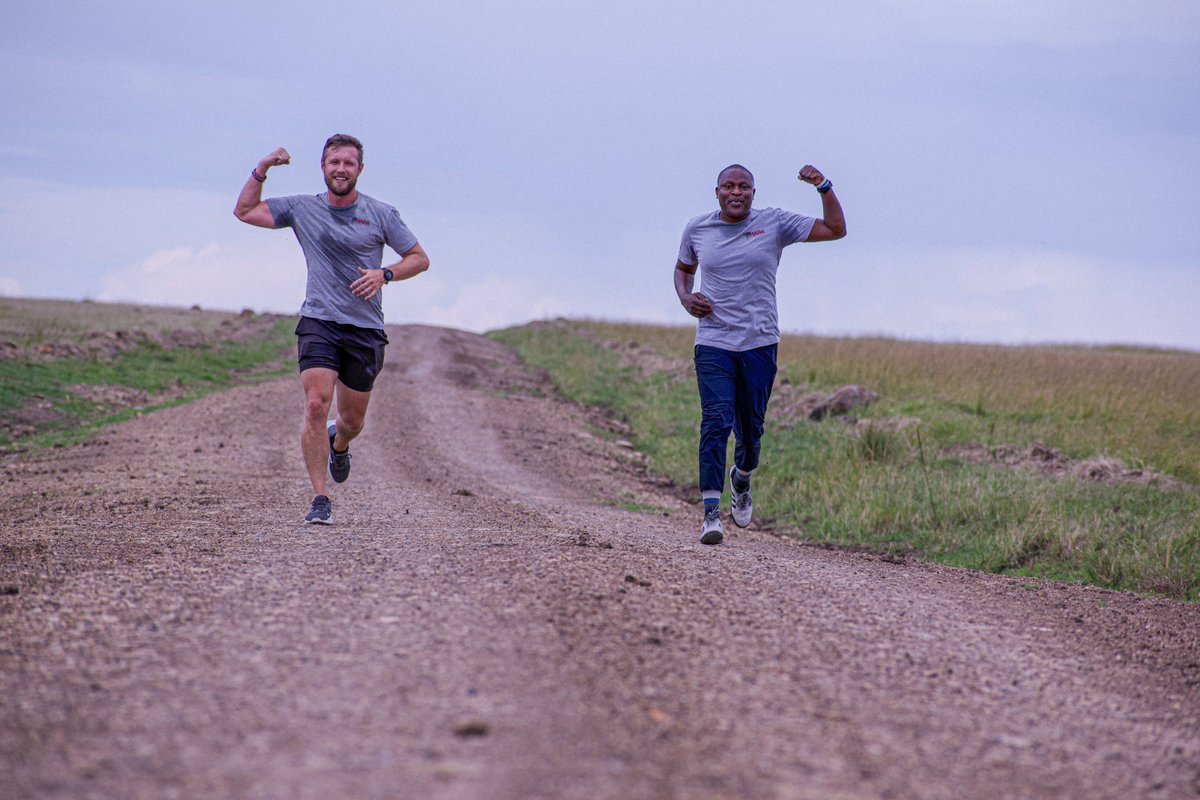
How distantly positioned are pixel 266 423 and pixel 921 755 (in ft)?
39.9

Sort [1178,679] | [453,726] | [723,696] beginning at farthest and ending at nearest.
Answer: [1178,679] < [723,696] < [453,726]

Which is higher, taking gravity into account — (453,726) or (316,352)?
(316,352)

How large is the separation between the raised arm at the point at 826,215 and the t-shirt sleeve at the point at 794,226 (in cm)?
3

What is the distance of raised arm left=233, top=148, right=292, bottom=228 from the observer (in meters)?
6.64

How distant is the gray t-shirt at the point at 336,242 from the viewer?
22.2ft

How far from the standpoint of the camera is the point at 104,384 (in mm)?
17641

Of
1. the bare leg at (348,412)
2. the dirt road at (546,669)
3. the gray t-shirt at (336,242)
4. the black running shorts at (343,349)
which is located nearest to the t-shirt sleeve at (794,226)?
the dirt road at (546,669)

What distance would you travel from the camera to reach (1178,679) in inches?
181

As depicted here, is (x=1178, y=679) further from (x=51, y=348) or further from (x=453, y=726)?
(x=51, y=348)

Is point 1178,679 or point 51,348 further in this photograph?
point 51,348

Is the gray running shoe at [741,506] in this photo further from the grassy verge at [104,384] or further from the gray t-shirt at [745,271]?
the grassy verge at [104,384]

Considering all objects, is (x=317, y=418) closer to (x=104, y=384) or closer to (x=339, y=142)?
(x=339, y=142)

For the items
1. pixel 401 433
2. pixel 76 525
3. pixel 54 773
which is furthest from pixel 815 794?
pixel 401 433

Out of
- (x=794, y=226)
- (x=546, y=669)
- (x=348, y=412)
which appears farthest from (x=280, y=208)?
(x=546, y=669)
